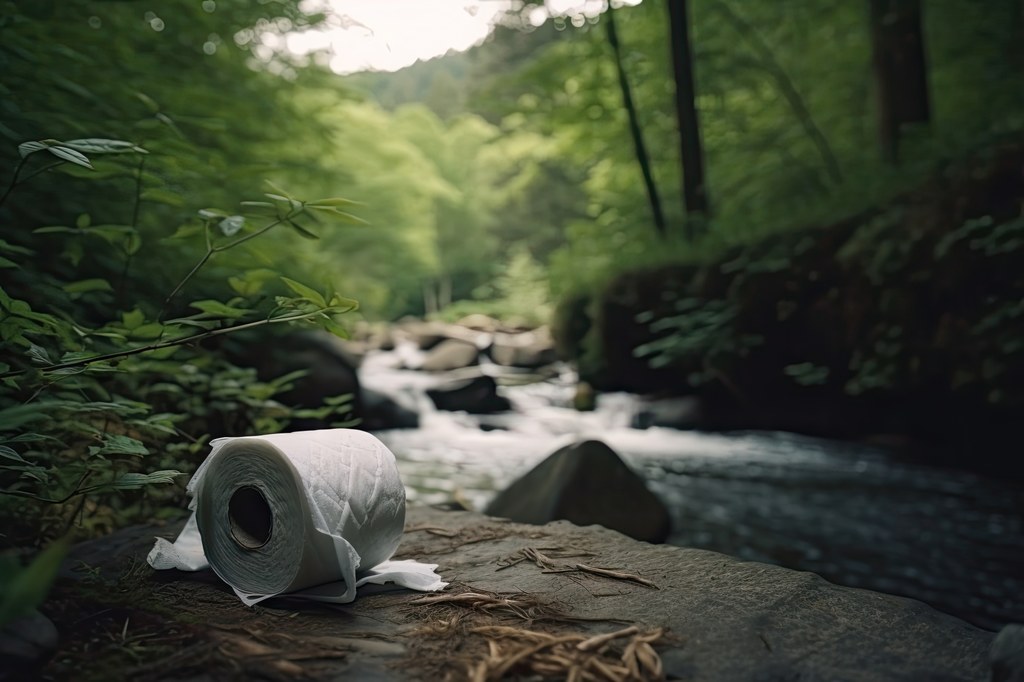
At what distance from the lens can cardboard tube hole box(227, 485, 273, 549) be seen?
213 cm

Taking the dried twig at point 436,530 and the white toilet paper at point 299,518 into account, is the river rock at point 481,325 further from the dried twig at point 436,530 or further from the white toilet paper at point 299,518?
the white toilet paper at point 299,518

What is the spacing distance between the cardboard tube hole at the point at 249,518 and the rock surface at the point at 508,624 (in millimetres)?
184

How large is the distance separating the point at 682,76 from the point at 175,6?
6.89 m

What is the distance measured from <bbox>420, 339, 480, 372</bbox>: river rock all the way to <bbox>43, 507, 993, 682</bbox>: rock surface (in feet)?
42.3

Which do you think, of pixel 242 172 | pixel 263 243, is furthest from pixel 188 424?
pixel 242 172

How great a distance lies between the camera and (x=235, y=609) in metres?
1.93

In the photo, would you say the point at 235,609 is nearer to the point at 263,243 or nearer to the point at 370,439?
the point at 370,439

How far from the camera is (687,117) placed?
9117mm

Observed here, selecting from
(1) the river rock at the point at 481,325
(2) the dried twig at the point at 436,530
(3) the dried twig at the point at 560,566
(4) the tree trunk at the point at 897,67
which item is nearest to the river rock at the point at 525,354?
(1) the river rock at the point at 481,325

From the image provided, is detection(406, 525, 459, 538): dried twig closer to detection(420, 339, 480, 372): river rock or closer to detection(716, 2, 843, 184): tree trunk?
detection(716, 2, 843, 184): tree trunk

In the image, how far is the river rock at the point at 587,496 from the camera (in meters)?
4.11

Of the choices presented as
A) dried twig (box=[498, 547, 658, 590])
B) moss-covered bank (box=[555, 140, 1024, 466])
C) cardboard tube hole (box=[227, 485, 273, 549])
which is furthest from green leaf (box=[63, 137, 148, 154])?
moss-covered bank (box=[555, 140, 1024, 466])

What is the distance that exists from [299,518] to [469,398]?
9.25 m

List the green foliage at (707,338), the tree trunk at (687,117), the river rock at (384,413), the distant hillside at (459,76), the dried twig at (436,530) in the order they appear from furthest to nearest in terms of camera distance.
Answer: the distant hillside at (459,76) < the river rock at (384,413) < the tree trunk at (687,117) < the green foliage at (707,338) < the dried twig at (436,530)
